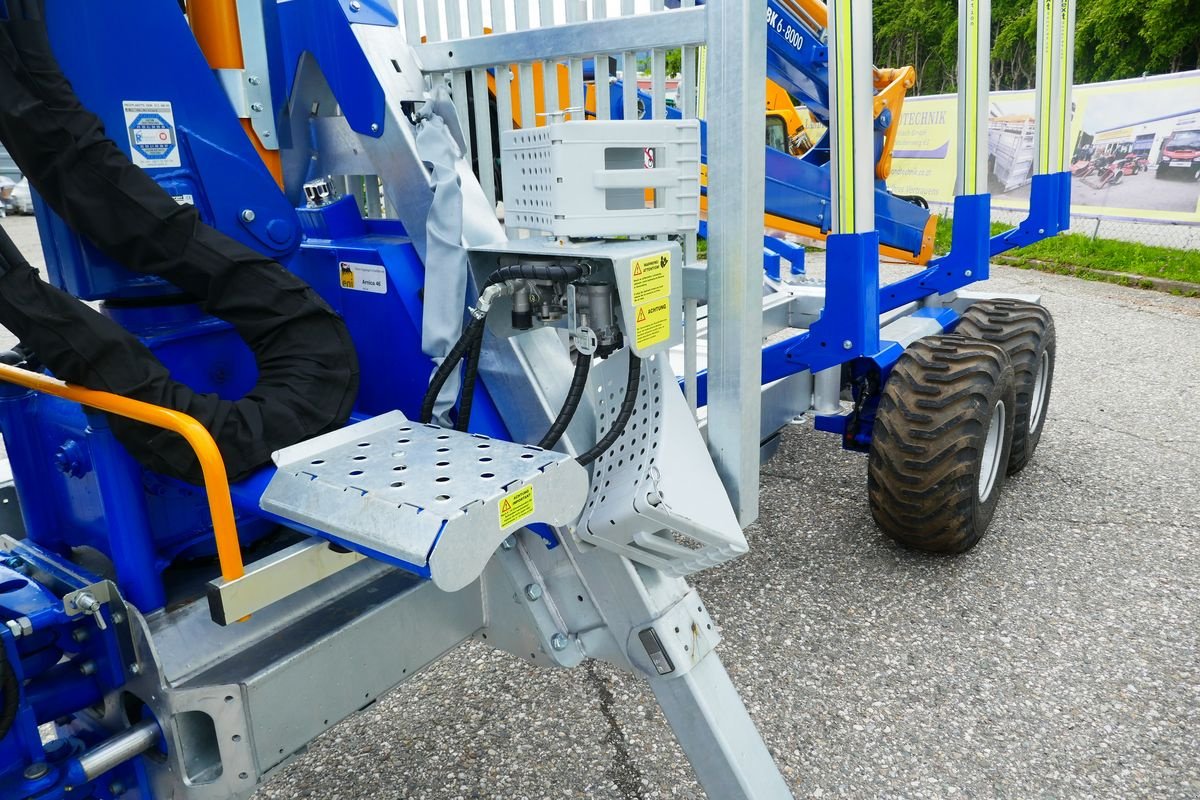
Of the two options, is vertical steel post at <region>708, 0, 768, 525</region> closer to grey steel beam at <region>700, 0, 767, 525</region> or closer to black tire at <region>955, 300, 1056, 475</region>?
grey steel beam at <region>700, 0, 767, 525</region>

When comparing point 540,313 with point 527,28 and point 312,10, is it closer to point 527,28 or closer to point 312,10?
point 527,28

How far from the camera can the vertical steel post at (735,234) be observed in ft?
5.51

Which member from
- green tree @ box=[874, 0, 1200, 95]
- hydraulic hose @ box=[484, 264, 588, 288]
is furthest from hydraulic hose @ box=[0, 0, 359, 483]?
green tree @ box=[874, 0, 1200, 95]

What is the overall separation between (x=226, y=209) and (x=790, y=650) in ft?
7.80

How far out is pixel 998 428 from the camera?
13.0 feet

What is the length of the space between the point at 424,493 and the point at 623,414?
511mm

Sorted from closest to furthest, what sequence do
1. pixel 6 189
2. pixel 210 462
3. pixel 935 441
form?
pixel 210 462, pixel 935 441, pixel 6 189

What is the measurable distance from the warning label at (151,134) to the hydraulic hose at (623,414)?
3.31 feet

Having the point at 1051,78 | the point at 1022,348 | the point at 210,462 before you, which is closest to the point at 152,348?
the point at 210,462

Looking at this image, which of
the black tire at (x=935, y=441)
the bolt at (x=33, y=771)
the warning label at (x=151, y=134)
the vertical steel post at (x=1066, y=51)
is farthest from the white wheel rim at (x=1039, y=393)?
the bolt at (x=33, y=771)

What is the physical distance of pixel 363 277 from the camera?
2004 mm

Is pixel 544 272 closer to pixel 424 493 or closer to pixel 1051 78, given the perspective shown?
pixel 424 493

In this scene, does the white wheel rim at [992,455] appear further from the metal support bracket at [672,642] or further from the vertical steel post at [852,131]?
the metal support bracket at [672,642]

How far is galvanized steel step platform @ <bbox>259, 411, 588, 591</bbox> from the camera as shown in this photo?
1.41 meters
